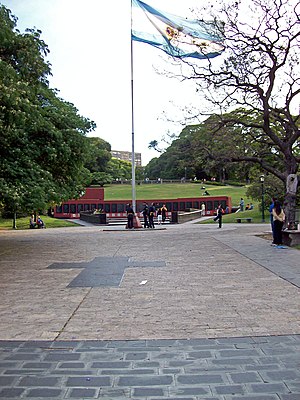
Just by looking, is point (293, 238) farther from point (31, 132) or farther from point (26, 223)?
point (26, 223)

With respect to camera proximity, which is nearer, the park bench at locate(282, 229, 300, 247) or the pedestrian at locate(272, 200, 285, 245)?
the pedestrian at locate(272, 200, 285, 245)

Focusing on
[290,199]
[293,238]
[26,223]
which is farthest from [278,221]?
[26,223]

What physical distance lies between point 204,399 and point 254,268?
716cm

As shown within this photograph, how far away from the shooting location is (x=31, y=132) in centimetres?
1639

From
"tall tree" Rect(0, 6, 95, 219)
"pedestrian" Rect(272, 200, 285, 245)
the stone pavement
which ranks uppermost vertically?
"tall tree" Rect(0, 6, 95, 219)

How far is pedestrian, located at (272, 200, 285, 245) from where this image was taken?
48.6ft

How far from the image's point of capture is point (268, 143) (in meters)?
19.4

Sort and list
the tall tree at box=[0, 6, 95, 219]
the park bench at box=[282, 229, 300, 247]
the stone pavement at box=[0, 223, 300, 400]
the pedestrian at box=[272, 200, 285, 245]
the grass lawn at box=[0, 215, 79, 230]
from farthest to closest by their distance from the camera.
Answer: the grass lawn at box=[0, 215, 79, 230] < the park bench at box=[282, 229, 300, 247] < the pedestrian at box=[272, 200, 285, 245] < the tall tree at box=[0, 6, 95, 219] < the stone pavement at box=[0, 223, 300, 400]

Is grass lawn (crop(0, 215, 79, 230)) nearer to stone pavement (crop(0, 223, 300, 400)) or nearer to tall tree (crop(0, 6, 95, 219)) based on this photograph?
tall tree (crop(0, 6, 95, 219))

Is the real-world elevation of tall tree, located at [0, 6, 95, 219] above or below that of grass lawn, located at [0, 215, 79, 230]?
above

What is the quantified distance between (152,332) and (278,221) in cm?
1038

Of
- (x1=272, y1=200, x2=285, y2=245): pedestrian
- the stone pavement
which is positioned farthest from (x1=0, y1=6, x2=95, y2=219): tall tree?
(x1=272, y1=200, x2=285, y2=245): pedestrian

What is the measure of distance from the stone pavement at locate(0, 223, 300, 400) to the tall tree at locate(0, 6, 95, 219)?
423cm

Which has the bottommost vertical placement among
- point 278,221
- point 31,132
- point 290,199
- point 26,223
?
point 26,223
